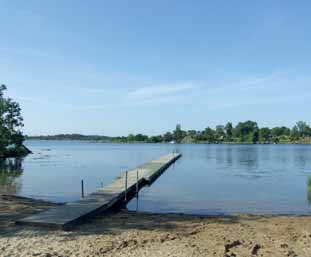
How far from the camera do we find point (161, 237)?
8.72 m

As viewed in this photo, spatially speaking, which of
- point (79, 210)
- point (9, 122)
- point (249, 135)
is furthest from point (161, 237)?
point (249, 135)

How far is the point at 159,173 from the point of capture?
30.1 m

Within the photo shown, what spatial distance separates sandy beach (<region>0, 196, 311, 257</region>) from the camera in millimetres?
7570

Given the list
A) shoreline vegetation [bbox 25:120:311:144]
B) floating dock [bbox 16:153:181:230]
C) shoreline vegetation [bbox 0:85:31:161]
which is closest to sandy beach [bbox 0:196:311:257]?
floating dock [bbox 16:153:181:230]

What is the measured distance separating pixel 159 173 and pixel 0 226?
2113 centimetres

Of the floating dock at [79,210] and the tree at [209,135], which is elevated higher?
the tree at [209,135]

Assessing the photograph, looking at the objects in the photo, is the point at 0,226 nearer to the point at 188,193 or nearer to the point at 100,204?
the point at 100,204

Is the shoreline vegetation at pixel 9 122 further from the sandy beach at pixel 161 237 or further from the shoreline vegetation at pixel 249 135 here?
the shoreline vegetation at pixel 249 135

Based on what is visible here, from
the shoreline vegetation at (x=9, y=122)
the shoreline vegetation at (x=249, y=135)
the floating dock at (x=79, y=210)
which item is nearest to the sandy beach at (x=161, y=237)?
the floating dock at (x=79, y=210)

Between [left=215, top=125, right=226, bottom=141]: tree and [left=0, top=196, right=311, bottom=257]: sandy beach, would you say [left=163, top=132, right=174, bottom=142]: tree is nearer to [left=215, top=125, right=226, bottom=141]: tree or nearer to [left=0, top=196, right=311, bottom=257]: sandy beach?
[left=215, top=125, right=226, bottom=141]: tree

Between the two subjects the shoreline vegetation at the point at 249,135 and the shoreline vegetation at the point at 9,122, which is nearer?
the shoreline vegetation at the point at 9,122

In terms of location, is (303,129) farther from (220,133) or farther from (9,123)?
(9,123)

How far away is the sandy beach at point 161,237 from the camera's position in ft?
24.8

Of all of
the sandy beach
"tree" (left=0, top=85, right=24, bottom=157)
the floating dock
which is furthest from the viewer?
"tree" (left=0, top=85, right=24, bottom=157)
